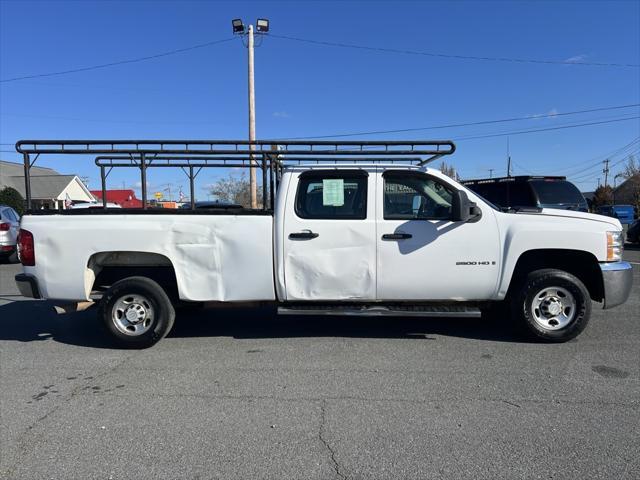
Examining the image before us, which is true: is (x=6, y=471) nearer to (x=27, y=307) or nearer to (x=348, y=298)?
(x=348, y=298)

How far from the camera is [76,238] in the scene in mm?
5012

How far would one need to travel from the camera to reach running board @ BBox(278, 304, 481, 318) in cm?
499

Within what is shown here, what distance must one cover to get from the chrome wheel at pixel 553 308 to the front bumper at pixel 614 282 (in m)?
0.38

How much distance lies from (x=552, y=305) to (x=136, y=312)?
4582mm

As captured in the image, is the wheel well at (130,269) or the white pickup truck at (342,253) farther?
the wheel well at (130,269)

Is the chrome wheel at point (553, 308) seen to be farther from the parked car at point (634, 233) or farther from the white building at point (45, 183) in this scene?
the white building at point (45, 183)

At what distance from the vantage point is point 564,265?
5.33 m

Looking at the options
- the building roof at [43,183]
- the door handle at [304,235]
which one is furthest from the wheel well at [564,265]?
the building roof at [43,183]

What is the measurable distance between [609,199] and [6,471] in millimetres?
81206

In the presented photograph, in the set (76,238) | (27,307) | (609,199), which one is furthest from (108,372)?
(609,199)

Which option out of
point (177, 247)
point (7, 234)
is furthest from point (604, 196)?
point (177, 247)

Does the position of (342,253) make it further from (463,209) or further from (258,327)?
(258,327)

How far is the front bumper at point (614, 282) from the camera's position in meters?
4.98

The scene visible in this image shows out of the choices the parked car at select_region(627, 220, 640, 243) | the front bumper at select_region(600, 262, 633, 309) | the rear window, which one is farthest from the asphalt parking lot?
the parked car at select_region(627, 220, 640, 243)
